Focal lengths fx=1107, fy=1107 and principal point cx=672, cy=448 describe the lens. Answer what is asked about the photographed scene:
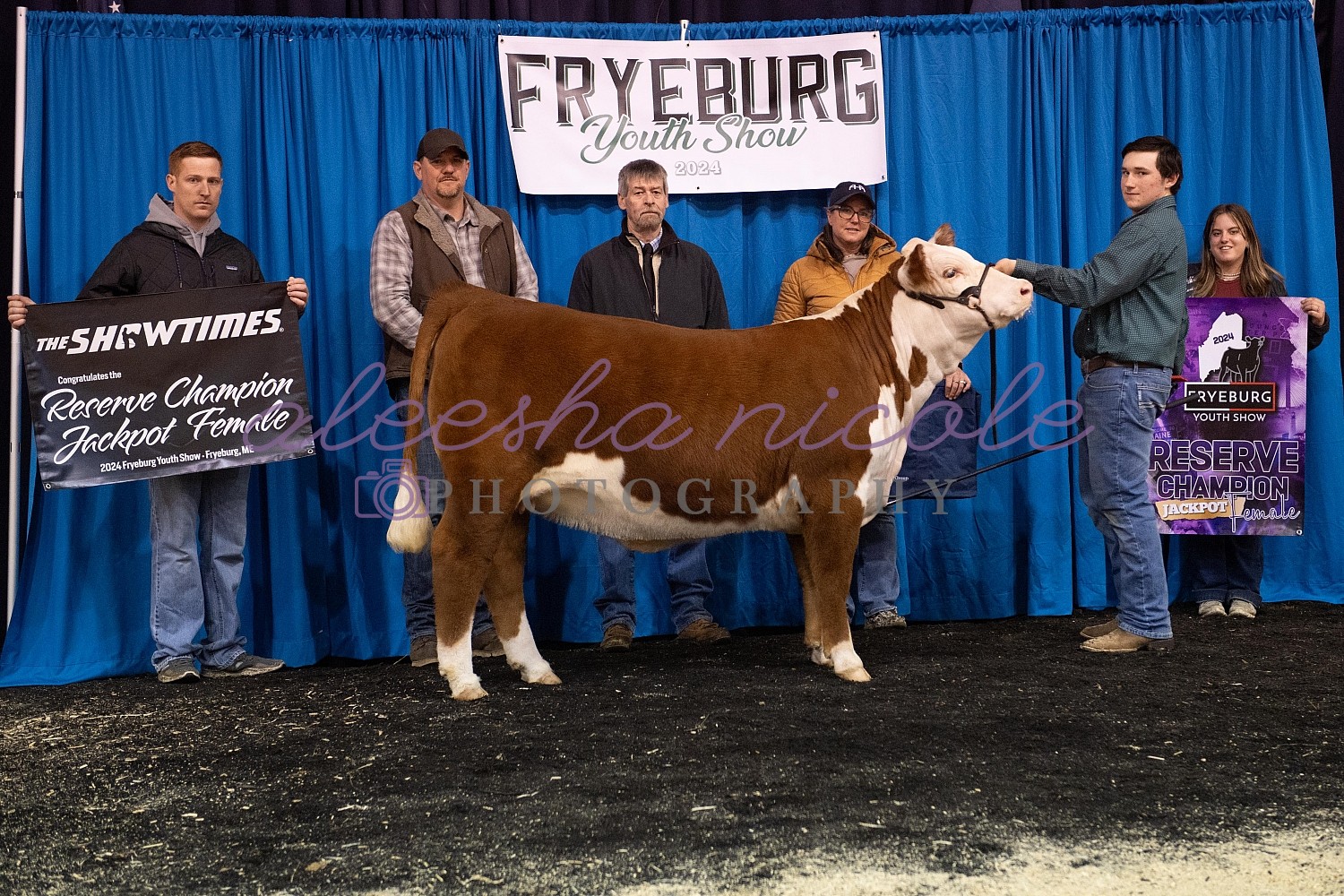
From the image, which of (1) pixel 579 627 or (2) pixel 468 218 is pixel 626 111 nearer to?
(2) pixel 468 218

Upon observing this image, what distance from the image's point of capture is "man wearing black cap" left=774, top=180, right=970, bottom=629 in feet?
16.6

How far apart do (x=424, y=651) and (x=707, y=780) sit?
2.20 m

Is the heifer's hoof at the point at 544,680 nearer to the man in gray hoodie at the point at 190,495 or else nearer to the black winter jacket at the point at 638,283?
the man in gray hoodie at the point at 190,495

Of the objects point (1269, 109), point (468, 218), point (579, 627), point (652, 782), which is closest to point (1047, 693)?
point (652, 782)

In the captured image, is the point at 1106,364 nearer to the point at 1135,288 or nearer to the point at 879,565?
the point at 1135,288

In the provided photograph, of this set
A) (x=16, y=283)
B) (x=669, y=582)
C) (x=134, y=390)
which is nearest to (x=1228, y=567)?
(x=669, y=582)

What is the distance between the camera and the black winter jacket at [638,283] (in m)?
4.92

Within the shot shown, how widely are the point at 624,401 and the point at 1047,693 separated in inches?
69.1

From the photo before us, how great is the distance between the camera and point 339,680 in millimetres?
4441

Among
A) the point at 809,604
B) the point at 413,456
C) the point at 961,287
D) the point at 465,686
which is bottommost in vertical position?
the point at 465,686

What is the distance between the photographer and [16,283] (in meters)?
4.86

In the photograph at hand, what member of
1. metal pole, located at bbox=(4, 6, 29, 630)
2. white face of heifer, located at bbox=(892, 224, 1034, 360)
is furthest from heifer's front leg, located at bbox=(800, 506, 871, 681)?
metal pole, located at bbox=(4, 6, 29, 630)

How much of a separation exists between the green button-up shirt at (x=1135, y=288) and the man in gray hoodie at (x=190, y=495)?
3.10 metres

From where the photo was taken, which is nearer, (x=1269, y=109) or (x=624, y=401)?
(x=624, y=401)
